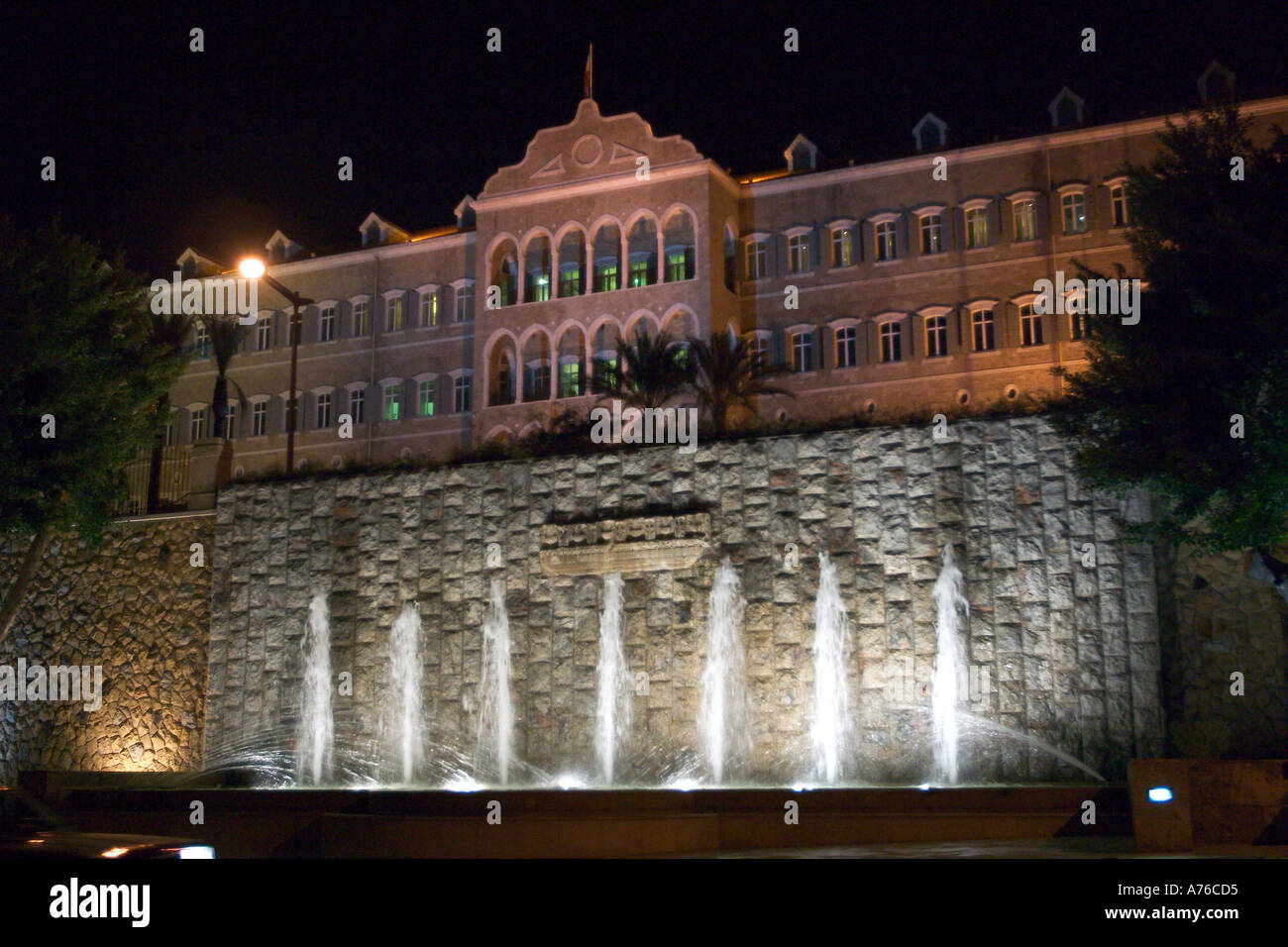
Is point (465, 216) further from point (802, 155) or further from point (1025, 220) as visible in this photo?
point (1025, 220)

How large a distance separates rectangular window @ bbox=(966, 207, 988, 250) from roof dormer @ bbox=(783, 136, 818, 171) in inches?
216

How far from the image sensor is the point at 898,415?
63.2 ft

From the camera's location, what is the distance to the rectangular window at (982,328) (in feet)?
125

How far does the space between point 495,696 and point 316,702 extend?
3.27 m

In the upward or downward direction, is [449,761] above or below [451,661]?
below

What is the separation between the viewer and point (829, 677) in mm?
18109

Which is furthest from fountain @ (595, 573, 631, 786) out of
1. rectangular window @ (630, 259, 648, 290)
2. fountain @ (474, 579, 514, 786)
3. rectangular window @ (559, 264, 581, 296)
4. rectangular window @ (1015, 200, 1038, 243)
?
rectangular window @ (559, 264, 581, 296)

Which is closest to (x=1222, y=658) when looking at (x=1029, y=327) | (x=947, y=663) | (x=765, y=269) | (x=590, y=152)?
(x=947, y=663)

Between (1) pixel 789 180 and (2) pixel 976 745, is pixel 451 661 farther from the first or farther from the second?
(1) pixel 789 180

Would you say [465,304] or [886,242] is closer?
[886,242]

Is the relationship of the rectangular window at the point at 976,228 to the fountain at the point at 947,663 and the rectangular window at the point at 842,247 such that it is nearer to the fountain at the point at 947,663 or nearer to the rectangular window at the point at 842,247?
the rectangular window at the point at 842,247

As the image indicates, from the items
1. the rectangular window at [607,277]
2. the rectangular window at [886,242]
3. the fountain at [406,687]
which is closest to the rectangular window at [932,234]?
the rectangular window at [886,242]
